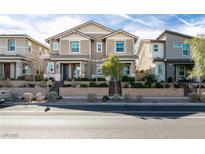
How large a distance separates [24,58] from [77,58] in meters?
7.38

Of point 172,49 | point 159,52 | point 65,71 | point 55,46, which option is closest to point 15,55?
point 55,46

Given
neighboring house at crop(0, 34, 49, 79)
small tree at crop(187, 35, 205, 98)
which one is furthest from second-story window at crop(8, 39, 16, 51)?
small tree at crop(187, 35, 205, 98)

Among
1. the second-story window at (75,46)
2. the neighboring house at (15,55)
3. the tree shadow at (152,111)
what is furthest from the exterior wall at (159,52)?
the neighboring house at (15,55)

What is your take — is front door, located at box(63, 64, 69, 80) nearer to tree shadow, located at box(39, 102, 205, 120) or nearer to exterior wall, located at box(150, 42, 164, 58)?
exterior wall, located at box(150, 42, 164, 58)

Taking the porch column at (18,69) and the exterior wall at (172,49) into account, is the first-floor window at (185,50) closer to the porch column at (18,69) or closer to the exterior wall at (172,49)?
the exterior wall at (172,49)

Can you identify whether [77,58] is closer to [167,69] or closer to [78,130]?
[167,69]

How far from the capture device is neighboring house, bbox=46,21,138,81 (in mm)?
28281

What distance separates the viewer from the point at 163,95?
22.7m

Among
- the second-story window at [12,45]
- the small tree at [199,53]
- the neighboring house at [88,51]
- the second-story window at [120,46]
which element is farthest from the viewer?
the second-story window at [12,45]

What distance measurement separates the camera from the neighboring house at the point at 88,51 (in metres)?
28.3

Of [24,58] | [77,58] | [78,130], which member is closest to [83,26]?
[77,58]
